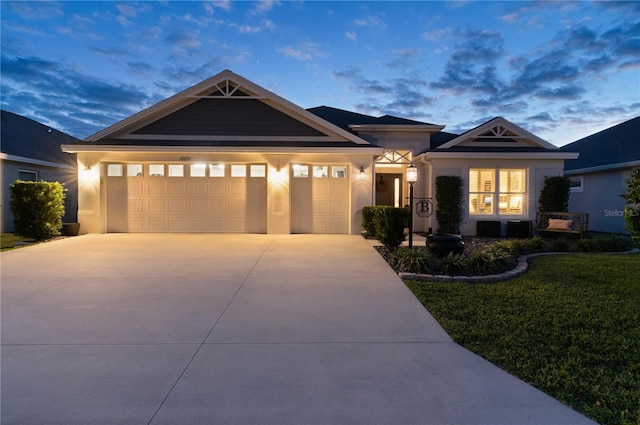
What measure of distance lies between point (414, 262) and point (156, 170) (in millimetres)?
9578

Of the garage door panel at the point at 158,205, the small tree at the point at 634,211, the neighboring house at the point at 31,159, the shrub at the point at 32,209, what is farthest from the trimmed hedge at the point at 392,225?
the neighboring house at the point at 31,159

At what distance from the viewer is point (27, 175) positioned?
1373cm

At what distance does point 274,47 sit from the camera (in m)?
14.0

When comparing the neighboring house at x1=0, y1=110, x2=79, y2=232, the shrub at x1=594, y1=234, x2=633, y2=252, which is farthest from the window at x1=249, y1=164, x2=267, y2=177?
the shrub at x1=594, y1=234, x2=633, y2=252

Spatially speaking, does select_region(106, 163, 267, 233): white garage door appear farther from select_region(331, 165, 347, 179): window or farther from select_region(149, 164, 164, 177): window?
select_region(331, 165, 347, 179): window

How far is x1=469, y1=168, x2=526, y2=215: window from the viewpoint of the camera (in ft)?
39.8

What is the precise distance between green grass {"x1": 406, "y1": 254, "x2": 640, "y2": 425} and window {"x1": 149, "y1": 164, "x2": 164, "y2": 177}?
9719mm

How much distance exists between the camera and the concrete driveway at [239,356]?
228cm

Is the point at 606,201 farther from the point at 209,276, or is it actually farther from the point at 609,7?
the point at 209,276

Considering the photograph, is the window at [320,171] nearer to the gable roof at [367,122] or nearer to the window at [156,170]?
the gable roof at [367,122]

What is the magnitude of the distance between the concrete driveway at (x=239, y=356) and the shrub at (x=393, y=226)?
2.29 m

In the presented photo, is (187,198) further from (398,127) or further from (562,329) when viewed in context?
(562,329)

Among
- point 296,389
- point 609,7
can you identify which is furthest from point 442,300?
point 609,7

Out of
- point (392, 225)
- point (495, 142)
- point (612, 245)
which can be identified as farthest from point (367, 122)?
point (612, 245)
